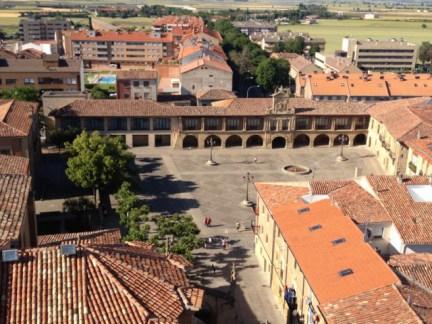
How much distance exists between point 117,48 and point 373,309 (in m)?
145

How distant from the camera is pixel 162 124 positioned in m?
86.7

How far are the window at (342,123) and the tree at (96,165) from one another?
138 ft

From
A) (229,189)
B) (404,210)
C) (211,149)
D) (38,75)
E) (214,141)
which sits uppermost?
(38,75)

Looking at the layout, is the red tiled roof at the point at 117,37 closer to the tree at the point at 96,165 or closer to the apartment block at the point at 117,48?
the apartment block at the point at 117,48

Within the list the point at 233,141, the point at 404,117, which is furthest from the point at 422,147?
the point at 233,141

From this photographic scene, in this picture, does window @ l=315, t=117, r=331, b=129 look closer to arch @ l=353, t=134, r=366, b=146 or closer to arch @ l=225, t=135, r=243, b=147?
arch @ l=353, t=134, r=366, b=146

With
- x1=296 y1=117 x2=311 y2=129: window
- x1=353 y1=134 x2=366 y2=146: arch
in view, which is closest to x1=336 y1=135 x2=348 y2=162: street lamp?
x1=353 y1=134 x2=366 y2=146: arch

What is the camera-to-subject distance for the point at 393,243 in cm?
4481

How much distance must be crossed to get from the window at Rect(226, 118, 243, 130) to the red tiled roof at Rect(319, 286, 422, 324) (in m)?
56.0

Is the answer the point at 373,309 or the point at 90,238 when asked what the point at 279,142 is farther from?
the point at 373,309

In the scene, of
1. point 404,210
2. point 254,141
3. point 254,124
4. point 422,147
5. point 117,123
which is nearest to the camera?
point 404,210

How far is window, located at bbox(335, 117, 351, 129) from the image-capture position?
3543 inches

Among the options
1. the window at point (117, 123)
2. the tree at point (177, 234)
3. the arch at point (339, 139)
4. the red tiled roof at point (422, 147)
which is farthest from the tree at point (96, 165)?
the arch at point (339, 139)

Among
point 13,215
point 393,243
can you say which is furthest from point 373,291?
point 13,215
